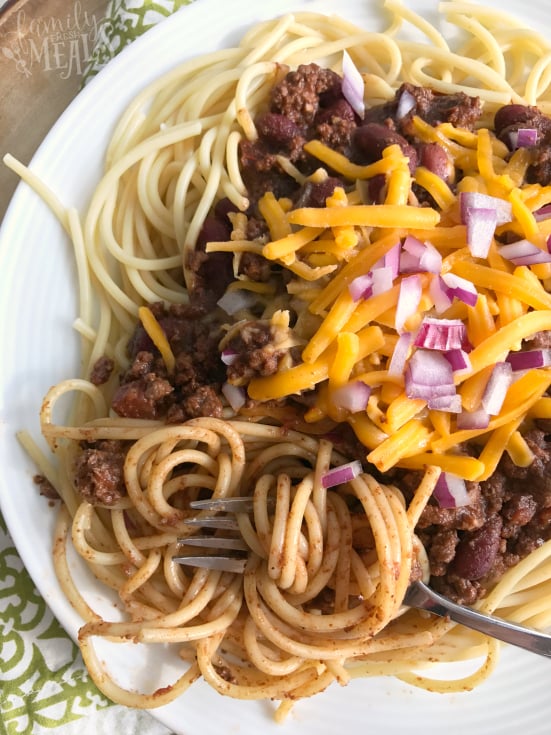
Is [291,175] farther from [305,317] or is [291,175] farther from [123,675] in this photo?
[123,675]

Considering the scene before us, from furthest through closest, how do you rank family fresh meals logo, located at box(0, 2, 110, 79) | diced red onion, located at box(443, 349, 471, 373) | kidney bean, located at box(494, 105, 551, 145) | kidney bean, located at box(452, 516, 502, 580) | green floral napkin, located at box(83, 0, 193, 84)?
family fresh meals logo, located at box(0, 2, 110, 79), green floral napkin, located at box(83, 0, 193, 84), kidney bean, located at box(494, 105, 551, 145), kidney bean, located at box(452, 516, 502, 580), diced red onion, located at box(443, 349, 471, 373)

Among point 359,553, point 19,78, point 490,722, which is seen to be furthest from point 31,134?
point 490,722

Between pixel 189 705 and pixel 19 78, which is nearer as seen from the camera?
pixel 189 705

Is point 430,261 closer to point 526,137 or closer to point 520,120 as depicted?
point 526,137

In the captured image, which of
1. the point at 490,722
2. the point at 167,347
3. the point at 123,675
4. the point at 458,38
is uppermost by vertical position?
the point at 458,38

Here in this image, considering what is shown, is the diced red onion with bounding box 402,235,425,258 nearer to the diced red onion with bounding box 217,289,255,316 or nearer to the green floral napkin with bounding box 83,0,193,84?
the diced red onion with bounding box 217,289,255,316

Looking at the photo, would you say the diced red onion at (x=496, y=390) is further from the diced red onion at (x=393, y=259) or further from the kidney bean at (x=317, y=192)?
the kidney bean at (x=317, y=192)

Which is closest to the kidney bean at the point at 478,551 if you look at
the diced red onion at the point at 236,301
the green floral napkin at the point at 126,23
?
the diced red onion at the point at 236,301

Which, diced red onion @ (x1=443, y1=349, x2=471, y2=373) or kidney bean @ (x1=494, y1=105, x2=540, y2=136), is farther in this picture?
kidney bean @ (x1=494, y1=105, x2=540, y2=136)

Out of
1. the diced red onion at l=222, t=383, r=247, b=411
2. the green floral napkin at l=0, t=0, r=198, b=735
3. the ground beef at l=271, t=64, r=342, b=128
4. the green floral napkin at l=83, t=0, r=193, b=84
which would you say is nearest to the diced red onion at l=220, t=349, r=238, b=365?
the diced red onion at l=222, t=383, r=247, b=411
